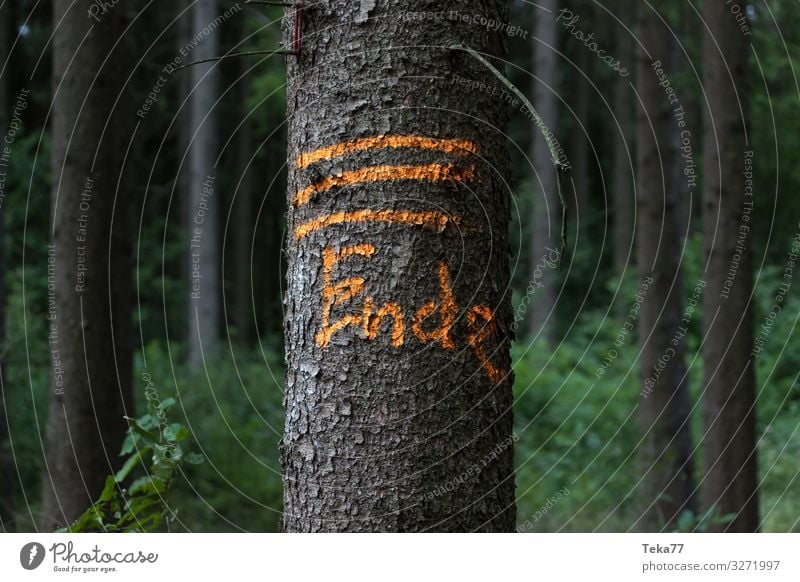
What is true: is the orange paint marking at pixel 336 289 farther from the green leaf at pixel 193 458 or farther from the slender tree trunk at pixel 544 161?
the slender tree trunk at pixel 544 161

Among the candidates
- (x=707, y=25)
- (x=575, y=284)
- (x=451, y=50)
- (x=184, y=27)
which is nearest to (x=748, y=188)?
(x=707, y=25)

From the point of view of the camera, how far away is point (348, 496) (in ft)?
8.28

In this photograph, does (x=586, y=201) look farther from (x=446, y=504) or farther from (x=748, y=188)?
(x=446, y=504)

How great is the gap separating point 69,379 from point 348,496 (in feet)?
9.14

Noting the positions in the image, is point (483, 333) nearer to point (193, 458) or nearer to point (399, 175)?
point (399, 175)

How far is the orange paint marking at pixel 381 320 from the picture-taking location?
249cm

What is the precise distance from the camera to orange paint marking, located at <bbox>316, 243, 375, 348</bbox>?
2.51 m

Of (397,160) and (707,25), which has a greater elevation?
(707,25)

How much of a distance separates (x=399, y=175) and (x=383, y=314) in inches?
14.6

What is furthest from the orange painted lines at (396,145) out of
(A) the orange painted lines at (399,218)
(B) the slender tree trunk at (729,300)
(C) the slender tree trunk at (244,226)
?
(C) the slender tree trunk at (244,226)

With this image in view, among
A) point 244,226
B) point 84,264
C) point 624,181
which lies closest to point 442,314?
point 84,264

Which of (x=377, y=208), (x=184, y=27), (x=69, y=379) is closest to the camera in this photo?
(x=377, y=208)

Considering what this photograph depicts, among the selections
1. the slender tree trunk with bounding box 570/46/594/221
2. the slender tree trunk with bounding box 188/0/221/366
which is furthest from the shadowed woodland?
the slender tree trunk with bounding box 570/46/594/221

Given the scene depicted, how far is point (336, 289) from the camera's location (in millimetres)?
2537
